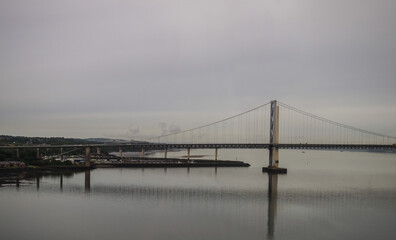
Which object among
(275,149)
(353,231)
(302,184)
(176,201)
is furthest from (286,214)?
(275,149)

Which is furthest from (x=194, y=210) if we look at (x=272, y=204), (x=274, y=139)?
(x=274, y=139)

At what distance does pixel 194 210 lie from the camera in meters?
19.9

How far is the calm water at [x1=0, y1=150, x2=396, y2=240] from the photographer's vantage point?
50.3 ft

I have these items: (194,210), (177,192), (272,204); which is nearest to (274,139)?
(177,192)

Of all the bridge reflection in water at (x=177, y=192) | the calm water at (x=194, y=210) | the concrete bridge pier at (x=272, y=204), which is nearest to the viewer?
the calm water at (x=194, y=210)

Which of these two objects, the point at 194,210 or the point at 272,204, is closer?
the point at 194,210

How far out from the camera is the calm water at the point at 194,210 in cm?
1532

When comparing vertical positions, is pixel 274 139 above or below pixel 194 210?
above

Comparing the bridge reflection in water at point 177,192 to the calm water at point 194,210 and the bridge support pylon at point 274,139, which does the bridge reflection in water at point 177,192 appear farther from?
the bridge support pylon at point 274,139

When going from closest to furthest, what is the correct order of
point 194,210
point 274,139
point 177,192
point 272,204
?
point 194,210, point 272,204, point 177,192, point 274,139

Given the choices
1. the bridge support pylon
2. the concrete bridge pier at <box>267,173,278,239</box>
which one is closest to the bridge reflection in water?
the concrete bridge pier at <box>267,173,278,239</box>

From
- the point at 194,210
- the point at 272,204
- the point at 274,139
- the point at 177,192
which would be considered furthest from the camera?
the point at 274,139

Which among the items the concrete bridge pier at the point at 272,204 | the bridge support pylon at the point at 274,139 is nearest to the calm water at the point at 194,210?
the concrete bridge pier at the point at 272,204

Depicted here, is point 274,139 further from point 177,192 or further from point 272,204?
point 272,204
